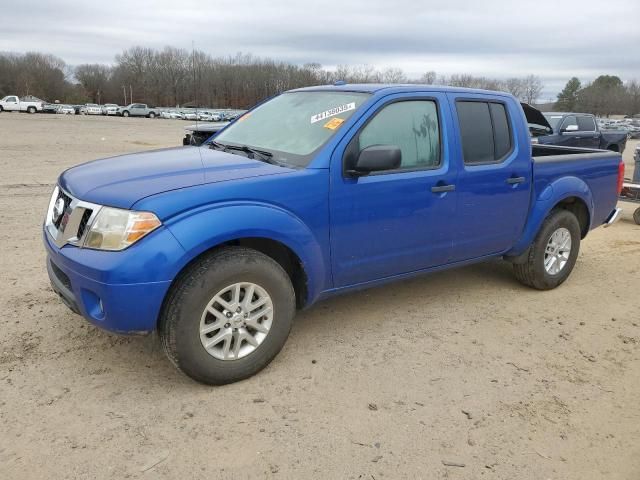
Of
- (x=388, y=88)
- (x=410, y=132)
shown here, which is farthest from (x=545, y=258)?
(x=388, y=88)

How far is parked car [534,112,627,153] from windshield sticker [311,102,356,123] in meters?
9.35

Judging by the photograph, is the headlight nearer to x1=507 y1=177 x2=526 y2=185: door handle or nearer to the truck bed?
x1=507 y1=177 x2=526 y2=185: door handle

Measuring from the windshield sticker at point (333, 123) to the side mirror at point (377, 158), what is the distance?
33 centimetres

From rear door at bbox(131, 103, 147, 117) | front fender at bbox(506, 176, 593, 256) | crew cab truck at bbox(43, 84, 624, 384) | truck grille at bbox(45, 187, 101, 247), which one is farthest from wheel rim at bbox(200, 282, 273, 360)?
rear door at bbox(131, 103, 147, 117)

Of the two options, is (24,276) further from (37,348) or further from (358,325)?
(358,325)

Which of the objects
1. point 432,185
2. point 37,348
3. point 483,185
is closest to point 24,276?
point 37,348

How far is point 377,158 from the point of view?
348cm

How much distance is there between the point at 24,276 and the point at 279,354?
2715mm

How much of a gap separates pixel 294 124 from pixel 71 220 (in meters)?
1.70

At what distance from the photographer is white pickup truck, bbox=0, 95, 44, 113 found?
52.8 metres

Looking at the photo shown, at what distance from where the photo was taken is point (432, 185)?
4.04m

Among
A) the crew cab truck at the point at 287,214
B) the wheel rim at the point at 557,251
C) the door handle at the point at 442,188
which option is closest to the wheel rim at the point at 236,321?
the crew cab truck at the point at 287,214

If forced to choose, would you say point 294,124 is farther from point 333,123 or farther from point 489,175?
point 489,175

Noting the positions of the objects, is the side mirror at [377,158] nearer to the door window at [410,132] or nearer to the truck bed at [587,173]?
the door window at [410,132]
